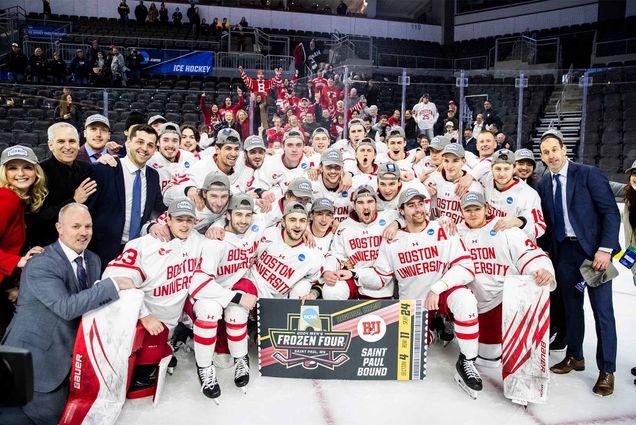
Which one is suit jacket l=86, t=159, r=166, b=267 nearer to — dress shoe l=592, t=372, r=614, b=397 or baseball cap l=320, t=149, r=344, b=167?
baseball cap l=320, t=149, r=344, b=167

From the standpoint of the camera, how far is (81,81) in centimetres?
1093

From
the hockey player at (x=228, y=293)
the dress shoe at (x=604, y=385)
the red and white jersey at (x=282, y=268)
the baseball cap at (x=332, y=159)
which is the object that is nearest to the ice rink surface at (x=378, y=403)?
the dress shoe at (x=604, y=385)

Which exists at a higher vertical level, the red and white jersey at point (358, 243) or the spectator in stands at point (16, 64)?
the spectator in stands at point (16, 64)

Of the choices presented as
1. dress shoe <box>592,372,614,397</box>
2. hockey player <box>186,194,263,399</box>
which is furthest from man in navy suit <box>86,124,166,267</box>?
dress shoe <box>592,372,614,397</box>

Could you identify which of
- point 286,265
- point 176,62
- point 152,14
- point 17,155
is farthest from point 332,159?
point 152,14

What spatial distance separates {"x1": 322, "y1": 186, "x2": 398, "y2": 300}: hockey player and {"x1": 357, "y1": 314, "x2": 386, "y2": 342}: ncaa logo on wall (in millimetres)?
500

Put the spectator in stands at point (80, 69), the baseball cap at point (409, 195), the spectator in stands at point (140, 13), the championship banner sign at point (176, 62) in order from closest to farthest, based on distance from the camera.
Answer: the baseball cap at point (409, 195), the spectator in stands at point (80, 69), the championship banner sign at point (176, 62), the spectator in stands at point (140, 13)

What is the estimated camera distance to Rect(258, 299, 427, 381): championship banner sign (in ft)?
9.91

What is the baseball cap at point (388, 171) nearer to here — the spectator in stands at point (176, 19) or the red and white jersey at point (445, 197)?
the red and white jersey at point (445, 197)

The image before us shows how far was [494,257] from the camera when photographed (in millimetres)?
3359

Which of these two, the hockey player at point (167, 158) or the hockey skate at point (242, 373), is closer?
the hockey skate at point (242, 373)

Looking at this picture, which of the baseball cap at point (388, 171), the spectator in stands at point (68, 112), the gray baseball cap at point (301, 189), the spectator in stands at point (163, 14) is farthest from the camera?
the spectator in stands at point (163, 14)

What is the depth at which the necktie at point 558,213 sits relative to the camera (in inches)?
129

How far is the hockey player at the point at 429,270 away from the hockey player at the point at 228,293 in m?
0.84
